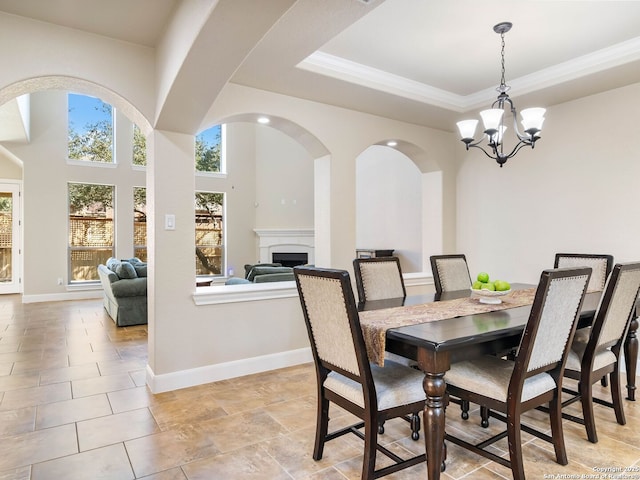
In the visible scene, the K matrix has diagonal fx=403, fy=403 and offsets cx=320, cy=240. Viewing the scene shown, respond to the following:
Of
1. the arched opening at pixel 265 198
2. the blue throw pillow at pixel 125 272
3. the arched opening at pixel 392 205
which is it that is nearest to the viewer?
the blue throw pillow at pixel 125 272

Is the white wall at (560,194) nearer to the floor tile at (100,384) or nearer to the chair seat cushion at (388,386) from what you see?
the chair seat cushion at (388,386)

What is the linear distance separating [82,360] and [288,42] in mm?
3510

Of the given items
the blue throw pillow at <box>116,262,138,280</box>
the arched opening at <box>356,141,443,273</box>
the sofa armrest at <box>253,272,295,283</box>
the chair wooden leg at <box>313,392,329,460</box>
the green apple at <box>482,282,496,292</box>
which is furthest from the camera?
the arched opening at <box>356,141,443,273</box>

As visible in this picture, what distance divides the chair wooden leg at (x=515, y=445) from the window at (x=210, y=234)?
27.2 ft

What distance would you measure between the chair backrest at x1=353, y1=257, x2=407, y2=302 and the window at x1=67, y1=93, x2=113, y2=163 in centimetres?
731

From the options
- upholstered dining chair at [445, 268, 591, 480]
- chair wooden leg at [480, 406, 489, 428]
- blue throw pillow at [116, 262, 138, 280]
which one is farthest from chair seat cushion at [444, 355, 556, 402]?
blue throw pillow at [116, 262, 138, 280]

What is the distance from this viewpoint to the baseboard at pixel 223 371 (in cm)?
312

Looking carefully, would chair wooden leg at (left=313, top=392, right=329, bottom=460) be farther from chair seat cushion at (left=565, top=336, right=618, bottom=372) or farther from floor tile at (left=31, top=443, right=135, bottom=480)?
chair seat cushion at (left=565, top=336, right=618, bottom=372)

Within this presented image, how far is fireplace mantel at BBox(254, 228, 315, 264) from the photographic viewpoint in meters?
9.55

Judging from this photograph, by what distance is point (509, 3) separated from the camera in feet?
8.45

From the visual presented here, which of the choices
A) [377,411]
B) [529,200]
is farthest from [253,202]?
[377,411]

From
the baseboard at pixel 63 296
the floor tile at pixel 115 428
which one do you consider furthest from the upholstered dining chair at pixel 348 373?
the baseboard at pixel 63 296

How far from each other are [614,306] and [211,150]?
28.5 ft

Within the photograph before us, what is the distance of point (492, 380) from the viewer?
6.33ft
